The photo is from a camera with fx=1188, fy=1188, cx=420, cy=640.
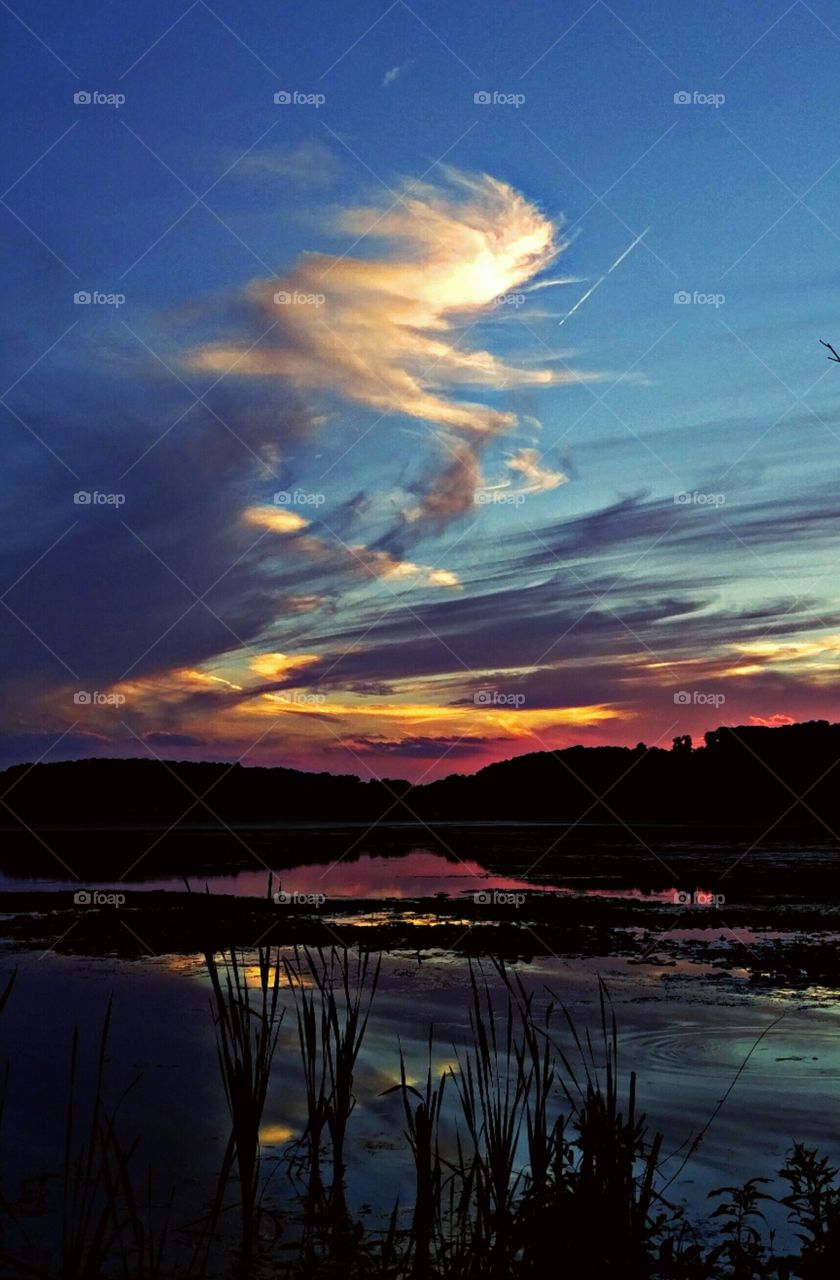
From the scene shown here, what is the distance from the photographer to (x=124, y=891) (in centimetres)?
2833

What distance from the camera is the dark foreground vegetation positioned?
5203mm

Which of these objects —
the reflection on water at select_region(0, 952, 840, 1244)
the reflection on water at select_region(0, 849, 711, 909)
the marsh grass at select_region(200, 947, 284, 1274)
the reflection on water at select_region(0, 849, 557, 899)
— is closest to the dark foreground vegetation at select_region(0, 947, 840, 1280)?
the marsh grass at select_region(200, 947, 284, 1274)

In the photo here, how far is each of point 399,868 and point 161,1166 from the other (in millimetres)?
30992

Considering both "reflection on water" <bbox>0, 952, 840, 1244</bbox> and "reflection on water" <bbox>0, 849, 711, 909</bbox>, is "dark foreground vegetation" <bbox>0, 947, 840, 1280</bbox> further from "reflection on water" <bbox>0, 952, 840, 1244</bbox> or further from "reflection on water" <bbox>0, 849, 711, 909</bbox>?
"reflection on water" <bbox>0, 849, 711, 909</bbox>

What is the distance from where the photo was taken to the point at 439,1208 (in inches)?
248

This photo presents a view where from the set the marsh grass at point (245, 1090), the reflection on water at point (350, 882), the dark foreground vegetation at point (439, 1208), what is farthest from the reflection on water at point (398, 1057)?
the reflection on water at point (350, 882)

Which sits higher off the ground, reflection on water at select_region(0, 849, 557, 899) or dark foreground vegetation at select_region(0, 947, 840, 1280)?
reflection on water at select_region(0, 849, 557, 899)

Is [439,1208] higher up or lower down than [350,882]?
lower down

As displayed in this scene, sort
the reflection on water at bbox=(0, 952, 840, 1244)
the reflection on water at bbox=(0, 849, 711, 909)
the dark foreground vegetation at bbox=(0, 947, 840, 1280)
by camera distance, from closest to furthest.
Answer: the dark foreground vegetation at bbox=(0, 947, 840, 1280) → the reflection on water at bbox=(0, 952, 840, 1244) → the reflection on water at bbox=(0, 849, 711, 909)

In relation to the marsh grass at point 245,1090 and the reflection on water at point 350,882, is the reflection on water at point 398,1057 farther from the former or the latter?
the reflection on water at point 350,882

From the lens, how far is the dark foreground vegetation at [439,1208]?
5.20m

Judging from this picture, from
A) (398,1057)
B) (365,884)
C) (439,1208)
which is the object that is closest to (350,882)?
(365,884)

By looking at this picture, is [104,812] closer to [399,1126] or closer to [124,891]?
[124,891]

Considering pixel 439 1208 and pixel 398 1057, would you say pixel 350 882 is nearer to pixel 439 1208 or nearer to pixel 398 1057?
pixel 398 1057
